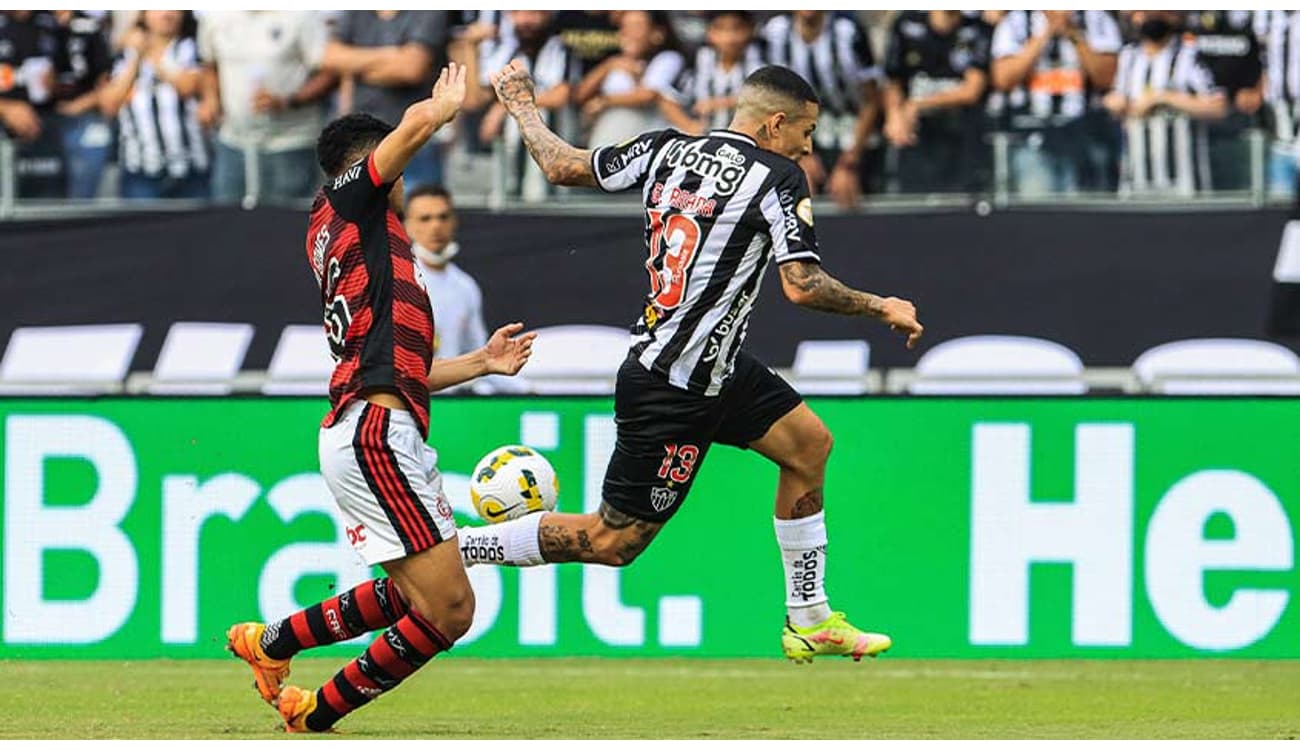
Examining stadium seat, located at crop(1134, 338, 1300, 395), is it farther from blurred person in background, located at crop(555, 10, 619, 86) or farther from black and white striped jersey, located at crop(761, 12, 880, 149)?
blurred person in background, located at crop(555, 10, 619, 86)

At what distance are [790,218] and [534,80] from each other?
19.8ft

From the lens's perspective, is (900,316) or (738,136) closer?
(900,316)

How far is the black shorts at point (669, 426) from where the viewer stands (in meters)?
8.66

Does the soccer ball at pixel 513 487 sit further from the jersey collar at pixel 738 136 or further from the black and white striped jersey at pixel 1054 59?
the black and white striped jersey at pixel 1054 59

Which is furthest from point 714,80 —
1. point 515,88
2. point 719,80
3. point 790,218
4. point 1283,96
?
point 790,218

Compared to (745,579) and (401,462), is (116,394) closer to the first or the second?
(745,579)

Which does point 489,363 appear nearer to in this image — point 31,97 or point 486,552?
point 486,552

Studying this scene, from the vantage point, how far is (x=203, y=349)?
13.0 meters

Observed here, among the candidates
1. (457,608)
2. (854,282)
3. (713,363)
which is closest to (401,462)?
(457,608)

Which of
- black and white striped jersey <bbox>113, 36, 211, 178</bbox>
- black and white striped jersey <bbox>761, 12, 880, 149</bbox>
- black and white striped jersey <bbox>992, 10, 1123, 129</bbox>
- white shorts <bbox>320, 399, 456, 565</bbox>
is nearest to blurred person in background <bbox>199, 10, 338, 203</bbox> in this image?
black and white striped jersey <bbox>113, 36, 211, 178</bbox>

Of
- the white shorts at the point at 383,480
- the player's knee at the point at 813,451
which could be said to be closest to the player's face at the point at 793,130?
the player's knee at the point at 813,451

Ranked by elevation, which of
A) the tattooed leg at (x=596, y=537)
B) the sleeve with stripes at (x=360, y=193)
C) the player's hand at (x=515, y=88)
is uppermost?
the player's hand at (x=515, y=88)

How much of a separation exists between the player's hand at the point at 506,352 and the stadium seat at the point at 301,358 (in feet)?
13.5

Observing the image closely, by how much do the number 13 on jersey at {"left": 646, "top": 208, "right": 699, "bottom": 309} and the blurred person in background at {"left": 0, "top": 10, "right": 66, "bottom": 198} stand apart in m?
6.33
